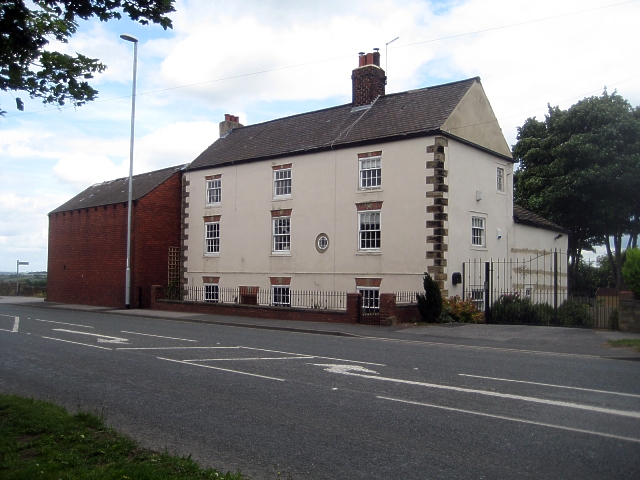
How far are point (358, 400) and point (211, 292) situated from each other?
2318cm

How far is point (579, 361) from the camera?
12469 mm

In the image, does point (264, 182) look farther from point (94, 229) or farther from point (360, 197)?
point (94, 229)

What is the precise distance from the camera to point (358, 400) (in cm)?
834

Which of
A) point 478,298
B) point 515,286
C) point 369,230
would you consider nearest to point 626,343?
point 478,298

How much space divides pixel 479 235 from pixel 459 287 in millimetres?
3166

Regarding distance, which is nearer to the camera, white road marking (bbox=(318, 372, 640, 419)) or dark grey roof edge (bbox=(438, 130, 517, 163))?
white road marking (bbox=(318, 372, 640, 419))

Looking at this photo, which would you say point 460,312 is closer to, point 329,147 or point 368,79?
point 329,147

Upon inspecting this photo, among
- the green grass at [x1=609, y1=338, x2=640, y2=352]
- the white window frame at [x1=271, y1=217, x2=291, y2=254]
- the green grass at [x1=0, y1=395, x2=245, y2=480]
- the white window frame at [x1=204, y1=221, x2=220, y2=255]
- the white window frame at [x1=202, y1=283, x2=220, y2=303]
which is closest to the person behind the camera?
the green grass at [x1=0, y1=395, x2=245, y2=480]

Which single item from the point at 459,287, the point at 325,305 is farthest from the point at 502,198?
the point at 325,305

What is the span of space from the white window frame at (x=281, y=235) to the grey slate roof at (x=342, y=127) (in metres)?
3.09

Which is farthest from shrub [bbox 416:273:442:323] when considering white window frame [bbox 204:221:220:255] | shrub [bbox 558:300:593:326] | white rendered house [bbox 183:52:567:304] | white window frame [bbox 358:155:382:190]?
white window frame [bbox 204:221:220:255]

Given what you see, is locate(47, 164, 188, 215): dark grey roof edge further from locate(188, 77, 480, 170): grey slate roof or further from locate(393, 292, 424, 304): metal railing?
locate(393, 292, 424, 304): metal railing

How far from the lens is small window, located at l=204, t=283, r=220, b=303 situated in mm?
30545

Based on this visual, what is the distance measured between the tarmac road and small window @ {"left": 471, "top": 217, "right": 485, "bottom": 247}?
9.25 metres
